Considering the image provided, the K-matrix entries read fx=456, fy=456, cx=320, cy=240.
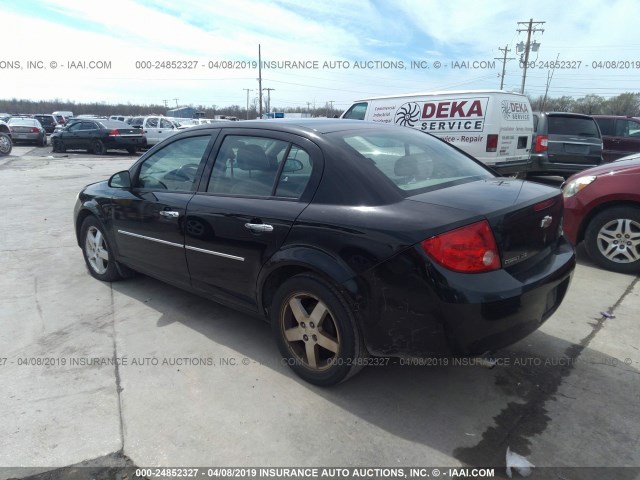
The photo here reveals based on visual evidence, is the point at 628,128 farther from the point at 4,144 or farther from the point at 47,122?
the point at 47,122

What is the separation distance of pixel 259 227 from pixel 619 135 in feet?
40.7

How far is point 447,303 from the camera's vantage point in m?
2.23

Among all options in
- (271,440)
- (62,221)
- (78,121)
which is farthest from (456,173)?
(78,121)

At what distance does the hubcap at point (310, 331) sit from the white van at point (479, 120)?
6.00m

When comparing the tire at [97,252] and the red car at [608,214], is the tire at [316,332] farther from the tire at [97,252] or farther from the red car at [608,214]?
the red car at [608,214]

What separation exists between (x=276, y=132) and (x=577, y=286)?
333cm

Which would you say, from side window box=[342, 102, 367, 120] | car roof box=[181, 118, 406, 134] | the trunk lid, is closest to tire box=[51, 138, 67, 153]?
side window box=[342, 102, 367, 120]

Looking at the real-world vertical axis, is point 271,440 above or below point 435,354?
below

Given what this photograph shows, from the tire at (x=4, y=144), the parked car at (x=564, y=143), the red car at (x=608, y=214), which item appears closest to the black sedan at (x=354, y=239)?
the red car at (x=608, y=214)

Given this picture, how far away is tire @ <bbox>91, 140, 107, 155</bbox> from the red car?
65.2 feet

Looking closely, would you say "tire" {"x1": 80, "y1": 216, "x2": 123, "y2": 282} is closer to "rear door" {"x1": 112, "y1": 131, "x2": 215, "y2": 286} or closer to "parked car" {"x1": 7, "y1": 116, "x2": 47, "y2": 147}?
"rear door" {"x1": 112, "y1": 131, "x2": 215, "y2": 286}

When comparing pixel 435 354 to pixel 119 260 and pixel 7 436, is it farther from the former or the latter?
pixel 119 260

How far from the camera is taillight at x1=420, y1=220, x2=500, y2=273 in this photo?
7.40ft

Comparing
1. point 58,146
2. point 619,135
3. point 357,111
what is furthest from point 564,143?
point 58,146
